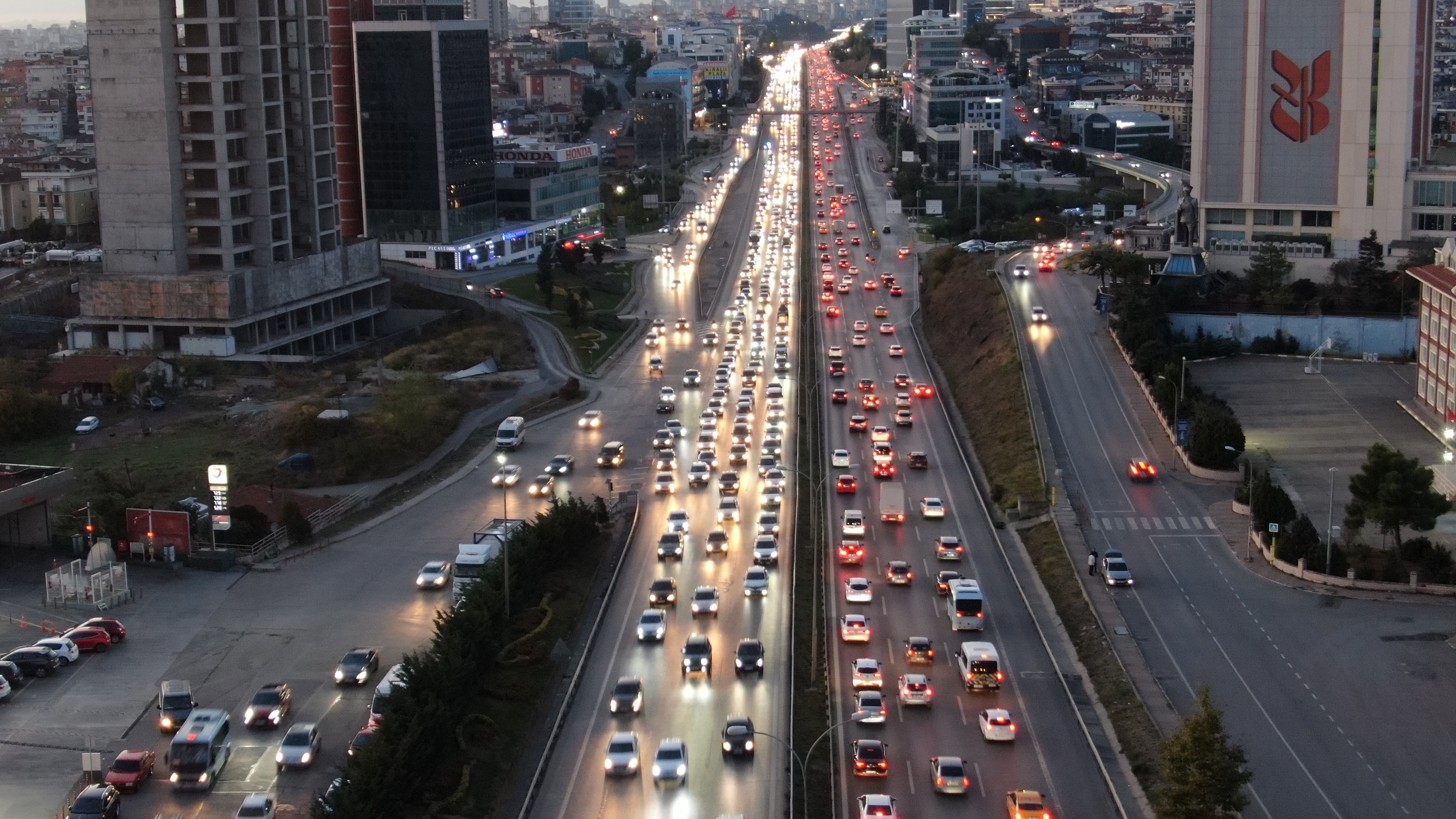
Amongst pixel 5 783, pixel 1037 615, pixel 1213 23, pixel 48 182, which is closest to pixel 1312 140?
pixel 1213 23

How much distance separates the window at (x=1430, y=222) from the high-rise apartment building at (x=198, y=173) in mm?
60148

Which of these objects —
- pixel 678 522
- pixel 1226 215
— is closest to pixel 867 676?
pixel 678 522

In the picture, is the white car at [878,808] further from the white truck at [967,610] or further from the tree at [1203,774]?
the white truck at [967,610]

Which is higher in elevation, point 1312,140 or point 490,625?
point 1312,140

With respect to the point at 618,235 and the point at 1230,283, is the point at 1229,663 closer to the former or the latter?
the point at 1230,283

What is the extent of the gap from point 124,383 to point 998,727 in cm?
5320

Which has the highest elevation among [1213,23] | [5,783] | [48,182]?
[1213,23]

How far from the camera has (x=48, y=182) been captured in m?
142

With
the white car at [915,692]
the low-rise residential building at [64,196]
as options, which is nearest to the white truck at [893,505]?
the white car at [915,692]

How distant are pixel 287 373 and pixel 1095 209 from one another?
70.5 metres

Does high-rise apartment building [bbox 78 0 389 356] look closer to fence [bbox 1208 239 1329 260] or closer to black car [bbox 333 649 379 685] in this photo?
black car [bbox 333 649 379 685]

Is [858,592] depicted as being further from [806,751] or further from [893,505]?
[806,751]

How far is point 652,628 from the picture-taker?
45125 mm

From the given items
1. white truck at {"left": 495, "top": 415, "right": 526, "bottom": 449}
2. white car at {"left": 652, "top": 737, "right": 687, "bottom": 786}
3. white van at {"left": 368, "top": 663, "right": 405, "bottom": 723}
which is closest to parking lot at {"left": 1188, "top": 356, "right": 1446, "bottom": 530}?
white car at {"left": 652, "top": 737, "right": 687, "bottom": 786}
